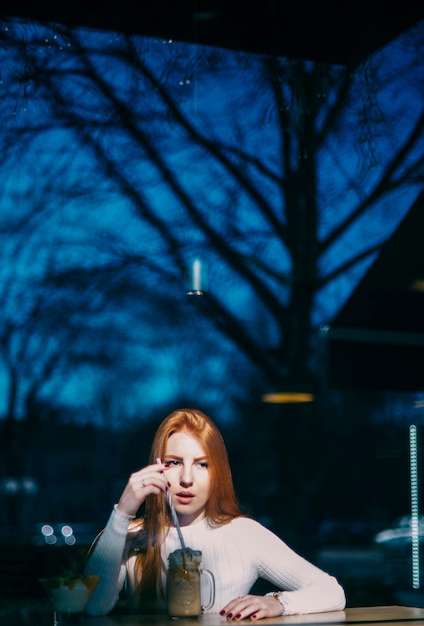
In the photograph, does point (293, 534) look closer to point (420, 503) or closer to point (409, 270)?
point (420, 503)

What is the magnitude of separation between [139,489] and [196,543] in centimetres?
31

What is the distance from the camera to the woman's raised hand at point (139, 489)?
234 cm

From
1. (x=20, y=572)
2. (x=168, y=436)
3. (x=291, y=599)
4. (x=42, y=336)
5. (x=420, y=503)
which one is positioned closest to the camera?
(x=291, y=599)

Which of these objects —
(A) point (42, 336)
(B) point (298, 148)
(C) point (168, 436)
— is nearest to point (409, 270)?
(B) point (298, 148)

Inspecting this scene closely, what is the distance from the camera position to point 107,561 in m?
2.37

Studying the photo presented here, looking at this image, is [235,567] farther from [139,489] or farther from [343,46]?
[343,46]

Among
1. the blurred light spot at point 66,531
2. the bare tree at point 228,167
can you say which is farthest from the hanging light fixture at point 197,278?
the blurred light spot at point 66,531

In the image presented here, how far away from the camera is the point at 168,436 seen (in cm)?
264

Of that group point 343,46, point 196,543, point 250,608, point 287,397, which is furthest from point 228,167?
point 250,608

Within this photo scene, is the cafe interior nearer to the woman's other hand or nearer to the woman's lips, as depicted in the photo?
the woman's lips

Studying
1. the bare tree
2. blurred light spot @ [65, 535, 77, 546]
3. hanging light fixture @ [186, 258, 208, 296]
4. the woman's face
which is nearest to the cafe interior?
the bare tree

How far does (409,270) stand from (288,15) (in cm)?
138

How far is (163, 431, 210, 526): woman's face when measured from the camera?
2.61 metres

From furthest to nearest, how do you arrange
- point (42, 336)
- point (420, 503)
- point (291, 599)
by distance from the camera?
point (420, 503)
point (42, 336)
point (291, 599)
